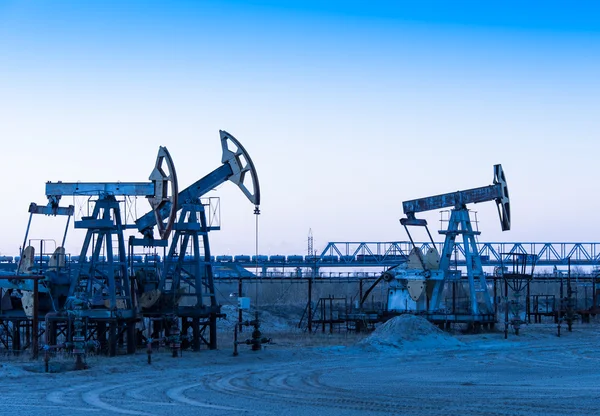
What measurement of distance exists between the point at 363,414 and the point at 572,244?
7916 cm

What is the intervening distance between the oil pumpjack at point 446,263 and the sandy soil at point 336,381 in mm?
6327

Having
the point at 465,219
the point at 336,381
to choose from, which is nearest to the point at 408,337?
the point at 465,219

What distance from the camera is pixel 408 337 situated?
99.2 ft

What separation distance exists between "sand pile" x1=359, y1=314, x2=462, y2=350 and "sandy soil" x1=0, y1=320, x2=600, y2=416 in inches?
1.8

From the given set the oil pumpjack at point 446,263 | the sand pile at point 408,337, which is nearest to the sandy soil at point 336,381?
the sand pile at point 408,337

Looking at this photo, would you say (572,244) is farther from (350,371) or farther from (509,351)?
(350,371)

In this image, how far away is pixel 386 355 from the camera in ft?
90.1

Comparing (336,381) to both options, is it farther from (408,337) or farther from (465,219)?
(465,219)

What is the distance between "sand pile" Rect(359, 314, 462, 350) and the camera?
1161 inches

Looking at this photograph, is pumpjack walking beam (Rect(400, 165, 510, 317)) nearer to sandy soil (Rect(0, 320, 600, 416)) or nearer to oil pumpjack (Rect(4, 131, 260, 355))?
sandy soil (Rect(0, 320, 600, 416))

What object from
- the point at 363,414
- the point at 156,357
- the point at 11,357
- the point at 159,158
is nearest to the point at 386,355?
the point at 156,357

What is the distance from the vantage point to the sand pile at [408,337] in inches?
1161

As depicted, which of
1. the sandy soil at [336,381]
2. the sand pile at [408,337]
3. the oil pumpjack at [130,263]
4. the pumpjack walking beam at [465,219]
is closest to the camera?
the sandy soil at [336,381]

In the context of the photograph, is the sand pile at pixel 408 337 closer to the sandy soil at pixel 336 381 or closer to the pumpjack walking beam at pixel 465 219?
the sandy soil at pixel 336 381
